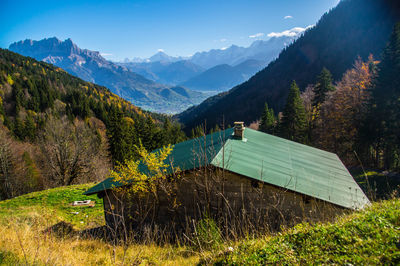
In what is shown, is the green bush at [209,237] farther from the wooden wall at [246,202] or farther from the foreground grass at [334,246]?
the wooden wall at [246,202]

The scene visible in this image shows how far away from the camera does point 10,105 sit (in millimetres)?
72375

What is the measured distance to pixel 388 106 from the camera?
2325 centimetres

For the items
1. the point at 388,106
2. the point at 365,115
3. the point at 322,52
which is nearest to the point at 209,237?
the point at 388,106

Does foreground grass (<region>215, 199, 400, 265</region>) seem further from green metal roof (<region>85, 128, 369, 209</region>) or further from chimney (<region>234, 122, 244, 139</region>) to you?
chimney (<region>234, 122, 244, 139</region>)

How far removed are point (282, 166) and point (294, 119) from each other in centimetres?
3142

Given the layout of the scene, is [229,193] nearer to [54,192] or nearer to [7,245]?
[7,245]

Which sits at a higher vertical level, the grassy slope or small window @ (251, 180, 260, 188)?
small window @ (251, 180, 260, 188)

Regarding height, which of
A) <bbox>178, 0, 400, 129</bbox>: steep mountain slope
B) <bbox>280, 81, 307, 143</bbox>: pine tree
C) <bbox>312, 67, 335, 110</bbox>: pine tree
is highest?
<bbox>178, 0, 400, 129</bbox>: steep mountain slope

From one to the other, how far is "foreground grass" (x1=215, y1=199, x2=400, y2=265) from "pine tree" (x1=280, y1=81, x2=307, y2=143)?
1455 inches

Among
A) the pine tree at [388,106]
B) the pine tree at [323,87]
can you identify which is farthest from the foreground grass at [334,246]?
the pine tree at [323,87]

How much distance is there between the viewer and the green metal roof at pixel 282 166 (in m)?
8.43

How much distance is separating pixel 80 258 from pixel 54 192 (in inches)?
715

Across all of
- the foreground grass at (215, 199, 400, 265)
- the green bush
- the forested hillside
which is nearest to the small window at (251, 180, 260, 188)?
the green bush

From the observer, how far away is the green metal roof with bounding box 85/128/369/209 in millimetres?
8430
